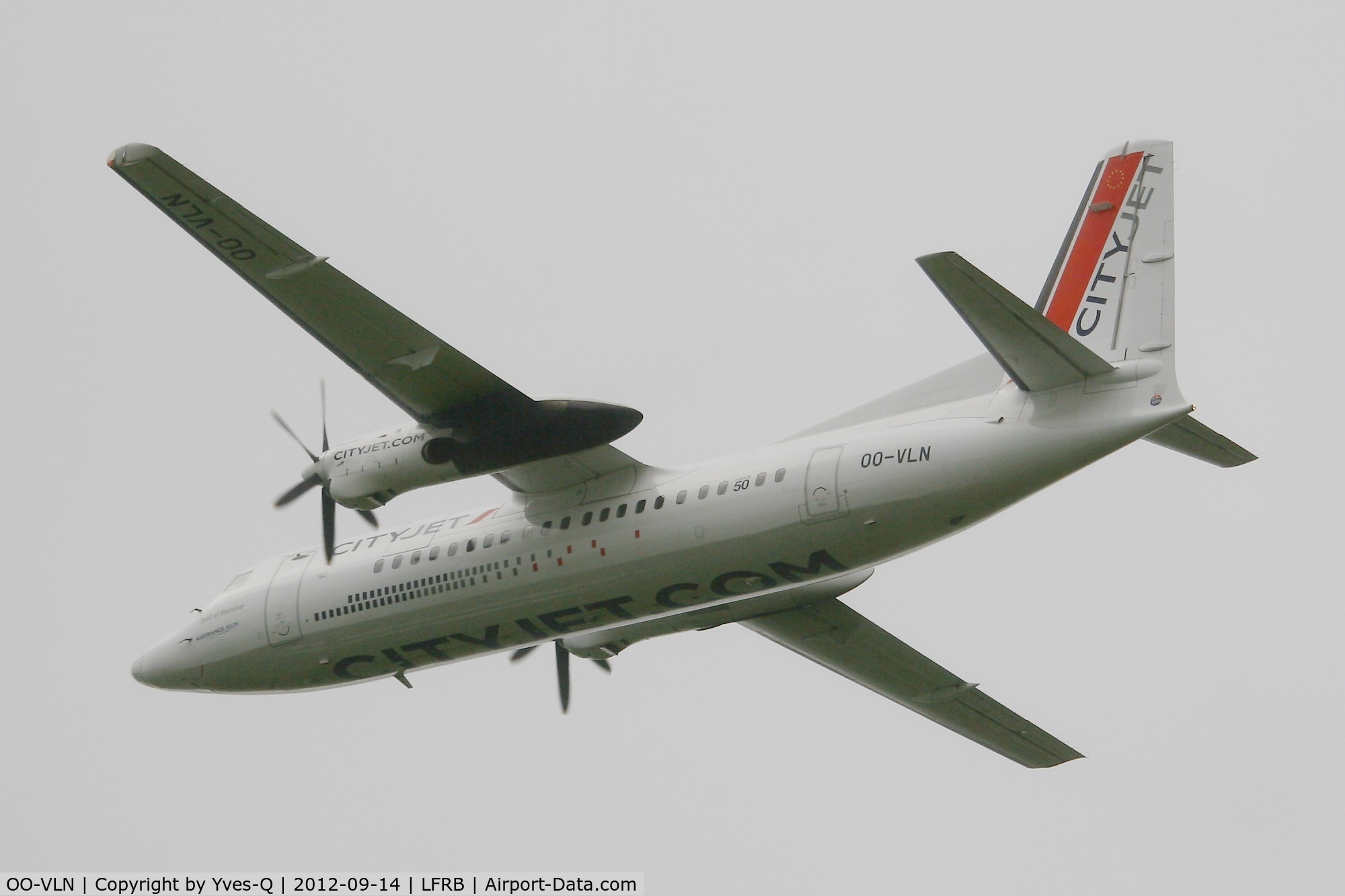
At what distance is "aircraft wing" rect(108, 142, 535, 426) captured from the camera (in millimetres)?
22516

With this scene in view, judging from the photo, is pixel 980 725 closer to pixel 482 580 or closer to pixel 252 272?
pixel 482 580

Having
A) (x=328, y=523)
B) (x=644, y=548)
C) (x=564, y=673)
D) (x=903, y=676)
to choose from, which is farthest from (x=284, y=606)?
(x=903, y=676)

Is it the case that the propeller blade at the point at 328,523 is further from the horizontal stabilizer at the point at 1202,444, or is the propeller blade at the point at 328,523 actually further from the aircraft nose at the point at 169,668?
the horizontal stabilizer at the point at 1202,444

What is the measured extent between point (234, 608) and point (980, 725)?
40.5ft

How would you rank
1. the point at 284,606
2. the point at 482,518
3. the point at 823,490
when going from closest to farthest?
the point at 823,490 → the point at 482,518 → the point at 284,606

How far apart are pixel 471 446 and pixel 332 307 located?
265cm

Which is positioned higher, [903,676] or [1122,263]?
[1122,263]

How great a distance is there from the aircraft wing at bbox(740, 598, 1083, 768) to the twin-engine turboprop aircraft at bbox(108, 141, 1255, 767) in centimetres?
7

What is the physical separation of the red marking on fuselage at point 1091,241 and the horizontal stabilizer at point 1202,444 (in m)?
2.26

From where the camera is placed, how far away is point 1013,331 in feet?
69.2

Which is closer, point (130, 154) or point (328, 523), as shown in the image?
point (130, 154)

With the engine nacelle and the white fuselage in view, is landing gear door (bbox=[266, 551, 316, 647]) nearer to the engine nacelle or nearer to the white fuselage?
the white fuselage

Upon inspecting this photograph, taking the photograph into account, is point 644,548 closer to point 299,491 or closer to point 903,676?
point 299,491

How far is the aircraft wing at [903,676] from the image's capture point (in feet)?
93.2
